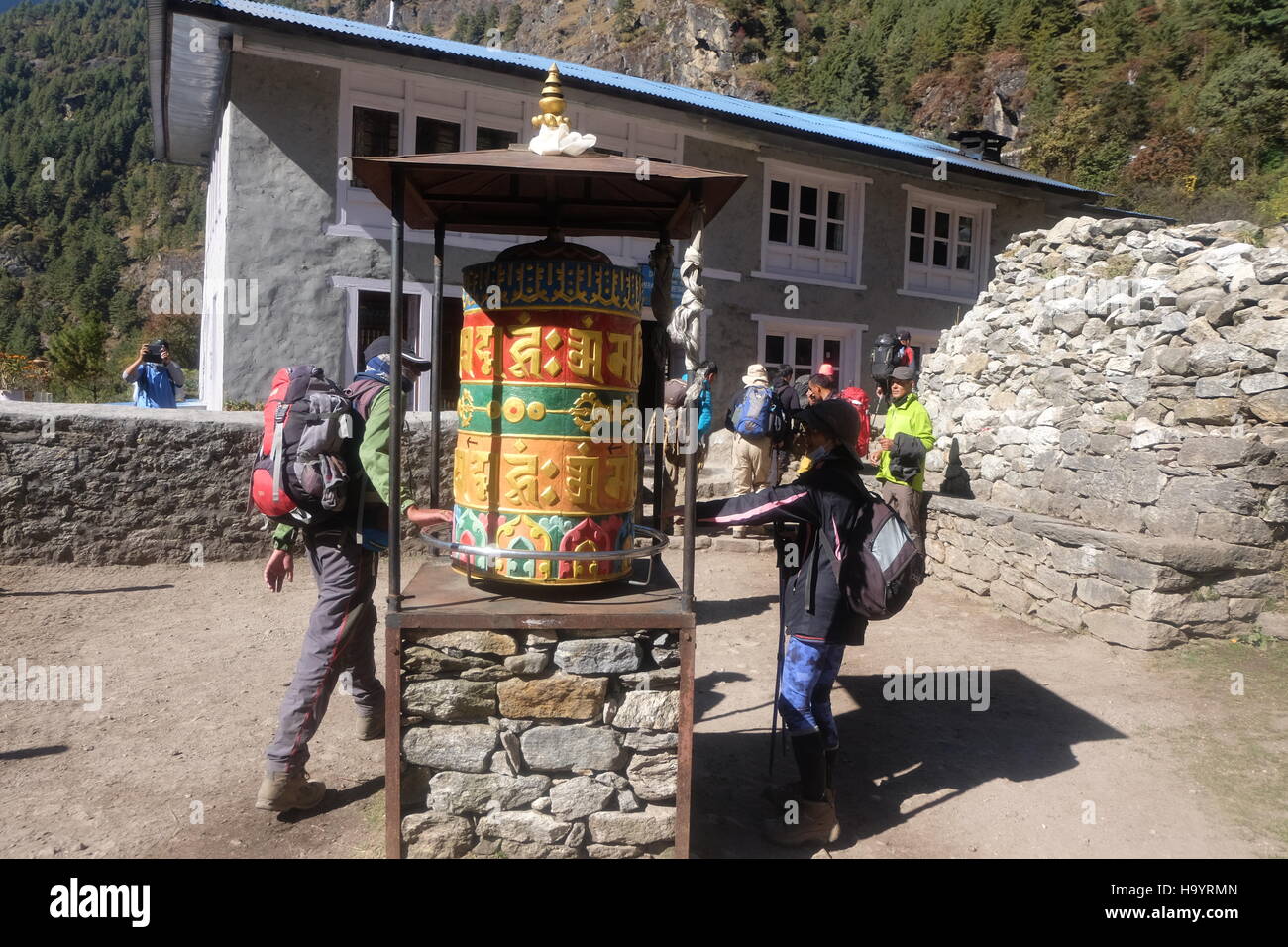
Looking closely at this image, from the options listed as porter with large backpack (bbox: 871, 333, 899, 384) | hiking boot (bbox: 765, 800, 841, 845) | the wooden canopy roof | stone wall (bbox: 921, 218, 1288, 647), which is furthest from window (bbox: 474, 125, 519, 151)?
hiking boot (bbox: 765, 800, 841, 845)

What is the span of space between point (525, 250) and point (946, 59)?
4306cm

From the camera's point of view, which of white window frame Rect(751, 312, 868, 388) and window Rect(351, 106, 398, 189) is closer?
window Rect(351, 106, 398, 189)

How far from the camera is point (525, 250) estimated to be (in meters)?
3.58

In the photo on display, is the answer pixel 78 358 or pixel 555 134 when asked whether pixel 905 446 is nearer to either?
pixel 555 134

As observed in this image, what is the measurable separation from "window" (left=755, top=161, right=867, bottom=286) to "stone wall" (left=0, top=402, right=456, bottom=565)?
970cm

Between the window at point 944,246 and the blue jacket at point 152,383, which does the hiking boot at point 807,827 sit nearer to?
the blue jacket at point 152,383

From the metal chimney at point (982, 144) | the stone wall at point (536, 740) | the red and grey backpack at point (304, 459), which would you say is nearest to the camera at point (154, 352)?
→ the red and grey backpack at point (304, 459)

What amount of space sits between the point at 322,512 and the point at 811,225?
Result: 13666 millimetres

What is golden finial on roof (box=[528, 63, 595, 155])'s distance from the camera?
3.44 meters

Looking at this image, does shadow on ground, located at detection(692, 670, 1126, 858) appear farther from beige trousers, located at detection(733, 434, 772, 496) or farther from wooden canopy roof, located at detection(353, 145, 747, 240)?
beige trousers, located at detection(733, 434, 772, 496)

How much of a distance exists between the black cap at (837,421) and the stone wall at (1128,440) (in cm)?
341

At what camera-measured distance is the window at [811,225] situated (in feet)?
50.1

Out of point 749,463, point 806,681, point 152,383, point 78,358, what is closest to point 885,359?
point 749,463

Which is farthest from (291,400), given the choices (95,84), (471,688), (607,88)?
(95,84)
